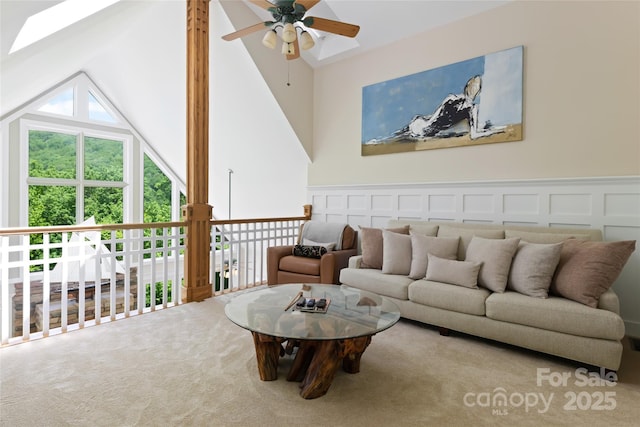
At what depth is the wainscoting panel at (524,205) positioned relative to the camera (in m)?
2.88

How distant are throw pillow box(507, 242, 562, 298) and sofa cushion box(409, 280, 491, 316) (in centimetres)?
25

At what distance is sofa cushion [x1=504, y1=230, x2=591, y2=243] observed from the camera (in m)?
2.79

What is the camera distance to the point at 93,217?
6273mm

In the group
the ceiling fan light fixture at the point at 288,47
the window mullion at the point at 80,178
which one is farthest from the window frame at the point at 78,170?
the ceiling fan light fixture at the point at 288,47

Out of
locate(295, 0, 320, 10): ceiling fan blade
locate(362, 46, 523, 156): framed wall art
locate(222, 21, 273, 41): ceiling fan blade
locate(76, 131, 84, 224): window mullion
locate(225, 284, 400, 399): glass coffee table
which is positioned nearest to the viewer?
locate(225, 284, 400, 399): glass coffee table

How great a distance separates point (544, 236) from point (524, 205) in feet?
1.93

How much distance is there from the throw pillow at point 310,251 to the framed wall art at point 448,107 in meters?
1.45

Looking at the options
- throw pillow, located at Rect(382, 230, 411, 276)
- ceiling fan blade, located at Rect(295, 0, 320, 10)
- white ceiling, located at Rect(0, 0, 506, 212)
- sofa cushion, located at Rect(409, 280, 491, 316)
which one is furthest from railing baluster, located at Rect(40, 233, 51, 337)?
sofa cushion, located at Rect(409, 280, 491, 316)

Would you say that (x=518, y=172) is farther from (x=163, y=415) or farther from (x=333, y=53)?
(x=163, y=415)

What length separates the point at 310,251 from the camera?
4.04 meters

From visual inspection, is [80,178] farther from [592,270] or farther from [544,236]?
[592,270]

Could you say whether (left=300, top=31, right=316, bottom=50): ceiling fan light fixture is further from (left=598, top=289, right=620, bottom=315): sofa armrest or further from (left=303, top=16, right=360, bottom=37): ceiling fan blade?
(left=598, top=289, right=620, bottom=315): sofa armrest

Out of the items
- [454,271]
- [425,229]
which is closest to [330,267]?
[425,229]

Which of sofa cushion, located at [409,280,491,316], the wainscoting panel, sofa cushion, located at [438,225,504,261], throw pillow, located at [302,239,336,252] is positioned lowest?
sofa cushion, located at [409,280,491,316]
